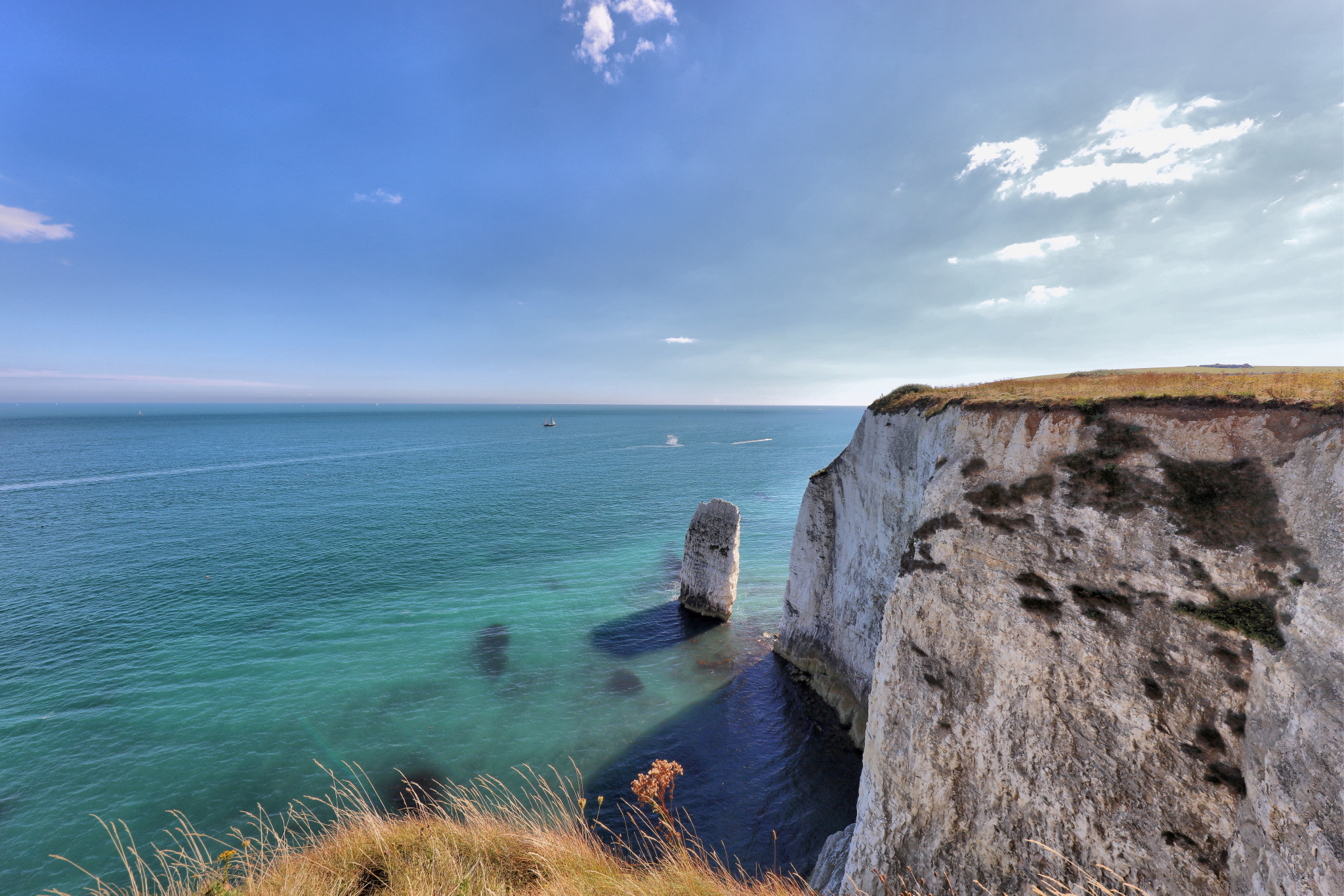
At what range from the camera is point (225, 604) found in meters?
27.7

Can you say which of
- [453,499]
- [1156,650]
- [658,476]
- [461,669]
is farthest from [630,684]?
[658,476]

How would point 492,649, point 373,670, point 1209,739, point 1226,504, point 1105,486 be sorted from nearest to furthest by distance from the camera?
point 1209,739
point 1226,504
point 1105,486
point 373,670
point 492,649

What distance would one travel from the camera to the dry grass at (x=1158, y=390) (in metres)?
8.38

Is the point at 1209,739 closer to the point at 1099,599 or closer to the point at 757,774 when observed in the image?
the point at 1099,599

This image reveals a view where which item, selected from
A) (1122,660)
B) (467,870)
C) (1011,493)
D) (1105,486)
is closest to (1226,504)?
(1105,486)

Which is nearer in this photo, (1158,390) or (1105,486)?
(1105,486)

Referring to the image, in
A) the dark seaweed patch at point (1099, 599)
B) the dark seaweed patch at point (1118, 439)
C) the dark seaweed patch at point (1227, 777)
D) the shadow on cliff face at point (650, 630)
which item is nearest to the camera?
the dark seaweed patch at point (1227, 777)

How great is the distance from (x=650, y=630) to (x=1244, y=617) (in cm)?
2212

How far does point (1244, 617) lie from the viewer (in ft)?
24.7

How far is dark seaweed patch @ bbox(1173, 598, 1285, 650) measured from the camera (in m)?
7.28

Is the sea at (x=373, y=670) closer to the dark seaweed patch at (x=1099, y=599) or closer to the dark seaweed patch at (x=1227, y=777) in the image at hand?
the dark seaweed patch at (x=1227, y=777)

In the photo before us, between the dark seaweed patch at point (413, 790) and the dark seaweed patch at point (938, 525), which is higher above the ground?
the dark seaweed patch at point (938, 525)

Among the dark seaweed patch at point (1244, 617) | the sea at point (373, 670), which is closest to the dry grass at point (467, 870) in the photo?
the dark seaweed patch at point (1244, 617)

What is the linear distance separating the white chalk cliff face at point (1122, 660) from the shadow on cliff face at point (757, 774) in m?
3.65
